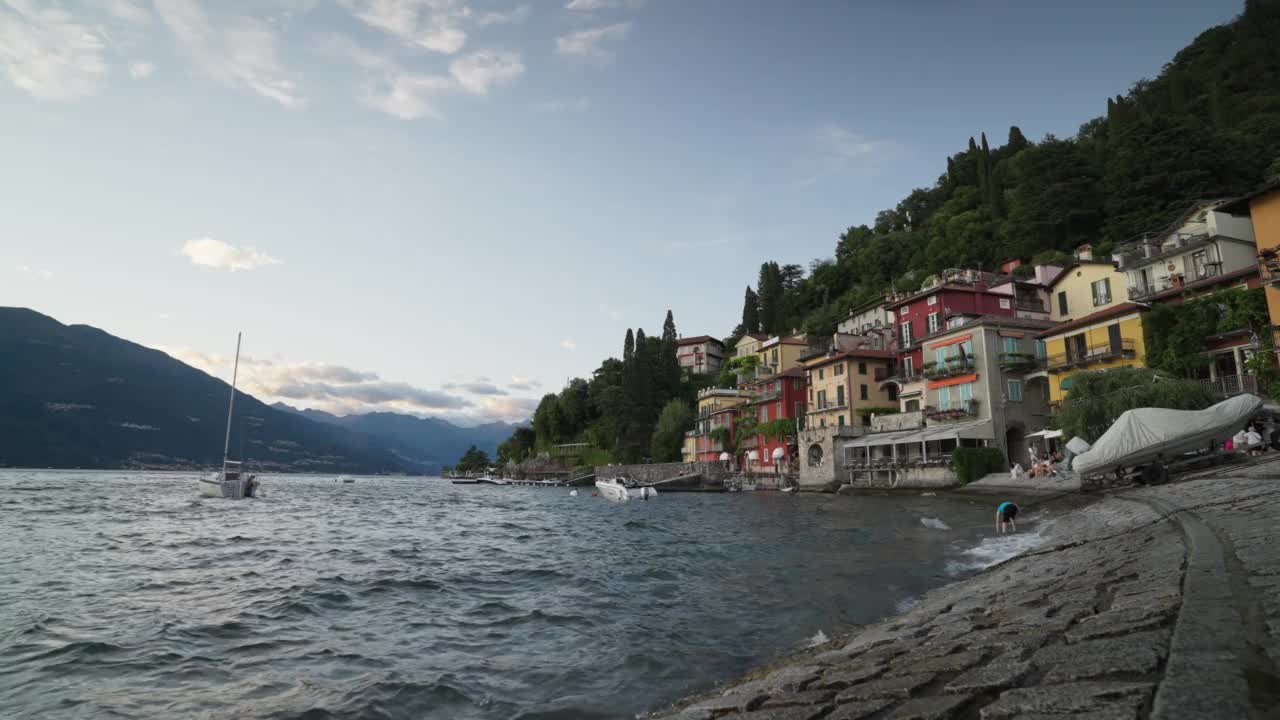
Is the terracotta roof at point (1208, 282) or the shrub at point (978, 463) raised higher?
the terracotta roof at point (1208, 282)

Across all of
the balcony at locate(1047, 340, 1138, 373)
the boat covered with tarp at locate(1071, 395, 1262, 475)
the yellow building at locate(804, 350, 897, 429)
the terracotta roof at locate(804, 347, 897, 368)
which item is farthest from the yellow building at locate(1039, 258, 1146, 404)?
the yellow building at locate(804, 350, 897, 429)

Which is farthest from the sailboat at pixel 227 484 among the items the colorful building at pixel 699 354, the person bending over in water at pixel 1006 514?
the colorful building at pixel 699 354

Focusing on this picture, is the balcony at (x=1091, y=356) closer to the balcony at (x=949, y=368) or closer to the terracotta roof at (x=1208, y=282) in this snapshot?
the terracotta roof at (x=1208, y=282)

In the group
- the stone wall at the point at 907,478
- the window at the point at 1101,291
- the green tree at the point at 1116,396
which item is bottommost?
the stone wall at the point at 907,478

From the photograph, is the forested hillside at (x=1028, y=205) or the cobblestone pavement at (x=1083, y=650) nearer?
the cobblestone pavement at (x=1083, y=650)

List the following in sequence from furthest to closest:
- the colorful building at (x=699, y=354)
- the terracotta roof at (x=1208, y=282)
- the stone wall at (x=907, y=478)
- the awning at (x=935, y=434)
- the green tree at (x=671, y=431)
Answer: the colorful building at (x=699, y=354), the green tree at (x=671, y=431), the stone wall at (x=907, y=478), the awning at (x=935, y=434), the terracotta roof at (x=1208, y=282)

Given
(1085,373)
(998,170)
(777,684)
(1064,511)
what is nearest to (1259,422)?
(1085,373)

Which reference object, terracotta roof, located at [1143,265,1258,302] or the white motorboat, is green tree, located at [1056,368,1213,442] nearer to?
terracotta roof, located at [1143,265,1258,302]

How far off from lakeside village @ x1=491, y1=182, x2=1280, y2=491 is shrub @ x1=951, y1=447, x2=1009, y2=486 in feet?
0.26

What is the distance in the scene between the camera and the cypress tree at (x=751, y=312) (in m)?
104

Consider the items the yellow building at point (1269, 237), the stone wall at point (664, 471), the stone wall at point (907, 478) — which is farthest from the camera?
the stone wall at point (664, 471)

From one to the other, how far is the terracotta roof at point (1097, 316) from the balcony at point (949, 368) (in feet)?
15.0

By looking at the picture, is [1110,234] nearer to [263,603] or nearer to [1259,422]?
[1259,422]

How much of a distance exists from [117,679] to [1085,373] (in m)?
37.5
